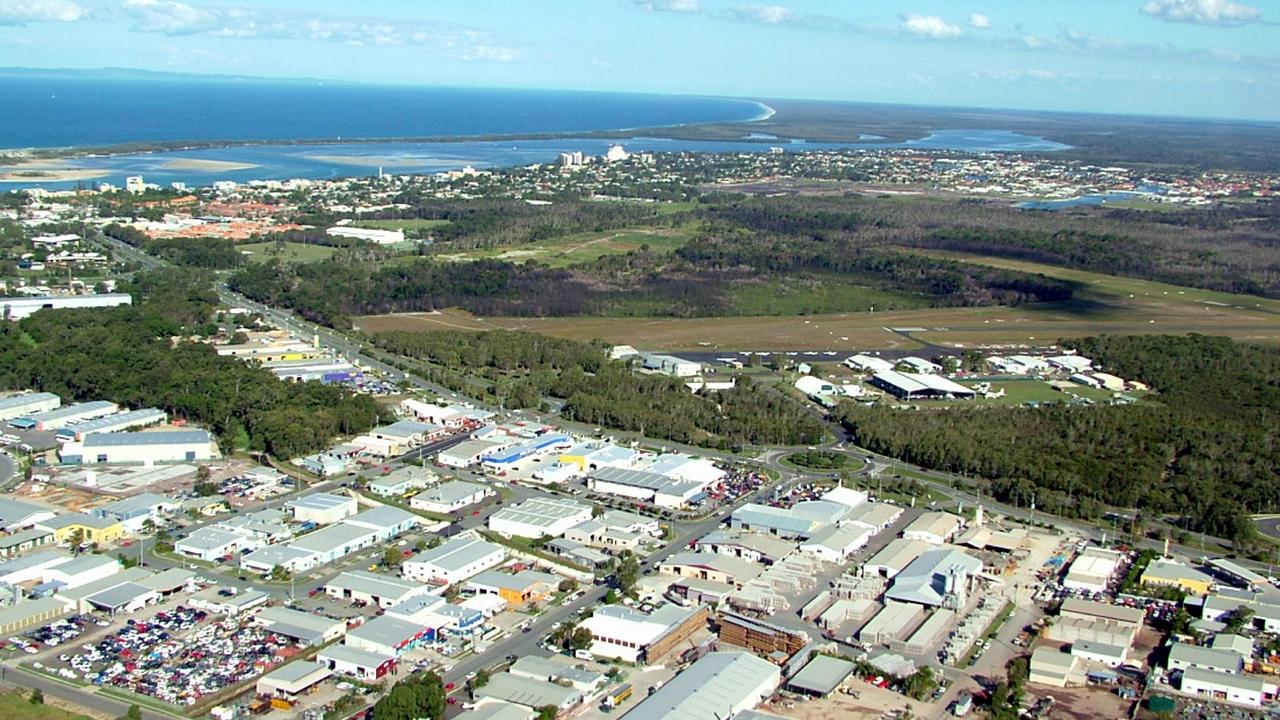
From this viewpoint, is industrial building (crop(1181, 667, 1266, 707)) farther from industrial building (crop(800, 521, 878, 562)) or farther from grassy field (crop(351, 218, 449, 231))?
grassy field (crop(351, 218, 449, 231))

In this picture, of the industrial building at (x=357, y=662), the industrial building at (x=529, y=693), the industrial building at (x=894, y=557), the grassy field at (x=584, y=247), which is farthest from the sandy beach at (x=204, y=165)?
the industrial building at (x=529, y=693)

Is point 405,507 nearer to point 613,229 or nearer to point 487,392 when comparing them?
point 487,392

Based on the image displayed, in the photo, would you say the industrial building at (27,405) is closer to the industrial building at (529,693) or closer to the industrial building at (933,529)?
the industrial building at (529,693)

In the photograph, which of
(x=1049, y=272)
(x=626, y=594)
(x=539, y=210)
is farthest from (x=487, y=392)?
(x=539, y=210)

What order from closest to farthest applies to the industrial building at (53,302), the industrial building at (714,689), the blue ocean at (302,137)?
the industrial building at (714,689) → the industrial building at (53,302) → the blue ocean at (302,137)

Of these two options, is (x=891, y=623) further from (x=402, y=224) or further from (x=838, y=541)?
(x=402, y=224)

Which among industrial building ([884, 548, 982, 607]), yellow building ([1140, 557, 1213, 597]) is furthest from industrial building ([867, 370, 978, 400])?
yellow building ([1140, 557, 1213, 597])
